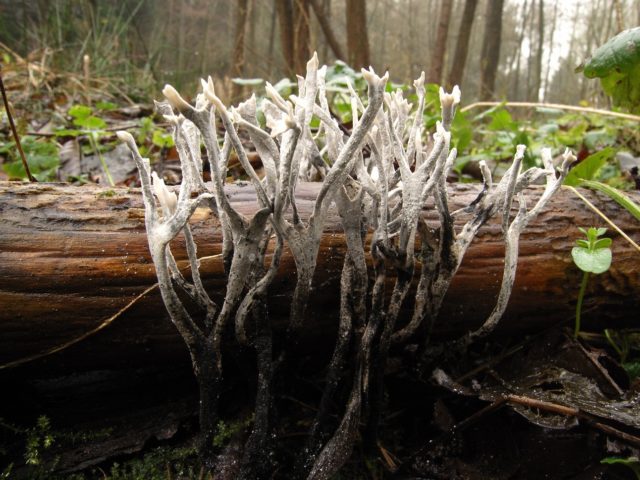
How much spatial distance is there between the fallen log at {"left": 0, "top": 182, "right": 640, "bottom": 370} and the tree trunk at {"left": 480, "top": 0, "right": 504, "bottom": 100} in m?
6.78

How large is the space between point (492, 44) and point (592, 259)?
25.5 ft

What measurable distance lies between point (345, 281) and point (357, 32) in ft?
15.9

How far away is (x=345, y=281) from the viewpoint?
108 centimetres

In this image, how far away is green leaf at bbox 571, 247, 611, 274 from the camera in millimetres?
1170

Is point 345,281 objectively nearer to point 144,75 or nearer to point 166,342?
point 166,342

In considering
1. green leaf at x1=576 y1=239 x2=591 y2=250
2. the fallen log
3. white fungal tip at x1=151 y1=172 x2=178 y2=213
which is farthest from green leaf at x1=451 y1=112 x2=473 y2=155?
white fungal tip at x1=151 y1=172 x2=178 y2=213

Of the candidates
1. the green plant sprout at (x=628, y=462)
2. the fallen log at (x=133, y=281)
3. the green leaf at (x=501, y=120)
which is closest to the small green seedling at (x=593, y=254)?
the fallen log at (x=133, y=281)

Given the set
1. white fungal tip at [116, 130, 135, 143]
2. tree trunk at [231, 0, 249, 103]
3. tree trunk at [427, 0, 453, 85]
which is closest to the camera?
white fungal tip at [116, 130, 135, 143]

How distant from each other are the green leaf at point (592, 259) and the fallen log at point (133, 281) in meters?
0.11

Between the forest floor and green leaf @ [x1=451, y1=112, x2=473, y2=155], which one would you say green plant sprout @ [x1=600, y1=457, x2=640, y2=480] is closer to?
the forest floor

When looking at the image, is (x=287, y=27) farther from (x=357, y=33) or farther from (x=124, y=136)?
(x=124, y=136)

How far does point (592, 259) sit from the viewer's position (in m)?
1.20

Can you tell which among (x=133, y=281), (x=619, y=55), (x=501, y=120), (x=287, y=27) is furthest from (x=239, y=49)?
(x=133, y=281)

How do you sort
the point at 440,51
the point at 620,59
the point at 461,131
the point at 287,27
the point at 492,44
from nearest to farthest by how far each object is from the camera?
the point at 620,59
the point at 461,131
the point at 287,27
the point at 440,51
the point at 492,44
